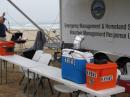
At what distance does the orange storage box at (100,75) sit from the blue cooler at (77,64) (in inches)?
6.3

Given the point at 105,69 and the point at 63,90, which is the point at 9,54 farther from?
the point at 105,69

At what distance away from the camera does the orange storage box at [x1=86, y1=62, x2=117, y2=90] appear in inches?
148

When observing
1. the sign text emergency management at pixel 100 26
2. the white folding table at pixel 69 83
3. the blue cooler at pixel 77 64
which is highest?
the sign text emergency management at pixel 100 26

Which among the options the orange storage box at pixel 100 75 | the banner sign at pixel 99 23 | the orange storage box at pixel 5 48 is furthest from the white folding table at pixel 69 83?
the banner sign at pixel 99 23

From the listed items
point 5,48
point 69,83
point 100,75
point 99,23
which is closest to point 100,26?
point 99,23

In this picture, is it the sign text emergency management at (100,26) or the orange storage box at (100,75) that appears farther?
the sign text emergency management at (100,26)

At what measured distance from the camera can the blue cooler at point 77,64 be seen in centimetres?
404

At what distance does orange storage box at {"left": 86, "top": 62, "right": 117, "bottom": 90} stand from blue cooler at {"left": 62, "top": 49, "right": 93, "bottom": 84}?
0.52 feet

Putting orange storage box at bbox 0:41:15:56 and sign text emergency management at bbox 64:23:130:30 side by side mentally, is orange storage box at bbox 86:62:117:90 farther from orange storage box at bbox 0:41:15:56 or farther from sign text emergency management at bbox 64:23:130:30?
orange storage box at bbox 0:41:15:56

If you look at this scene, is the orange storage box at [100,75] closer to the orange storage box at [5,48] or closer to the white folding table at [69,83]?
the white folding table at [69,83]

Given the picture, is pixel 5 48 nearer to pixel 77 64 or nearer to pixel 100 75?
pixel 77 64

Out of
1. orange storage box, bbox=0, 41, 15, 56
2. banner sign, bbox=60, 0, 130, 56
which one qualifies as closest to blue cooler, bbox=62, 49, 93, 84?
banner sign, bbox=60, 0, 130, 56

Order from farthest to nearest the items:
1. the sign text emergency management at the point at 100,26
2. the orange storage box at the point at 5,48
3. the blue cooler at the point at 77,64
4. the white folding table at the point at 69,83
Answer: the orange storage box at the point at 5,48
the sign text emergency management at the point at 100,26
the blue cooler at the point at 77,64
the white folding table at the point at 69,83

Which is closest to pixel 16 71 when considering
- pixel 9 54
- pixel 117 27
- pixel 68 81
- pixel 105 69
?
pixel 9 54
